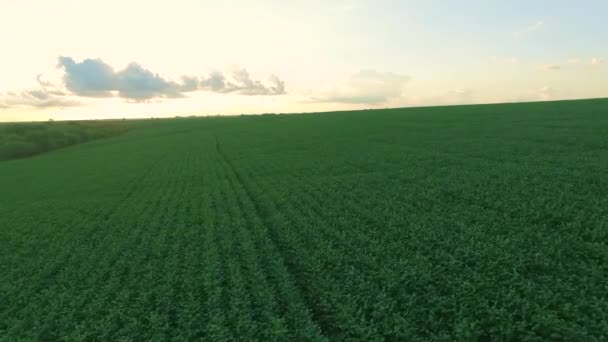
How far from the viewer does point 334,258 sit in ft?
31.5

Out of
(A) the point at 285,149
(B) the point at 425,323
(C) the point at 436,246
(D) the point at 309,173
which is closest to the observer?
(B) the point at 425,323

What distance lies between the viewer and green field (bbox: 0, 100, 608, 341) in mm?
6902

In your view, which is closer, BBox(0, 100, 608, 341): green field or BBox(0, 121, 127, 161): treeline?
BBox(0, 100, 608, 341): green field

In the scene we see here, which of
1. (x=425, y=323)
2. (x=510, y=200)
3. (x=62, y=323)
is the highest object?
(x=510, y=200)

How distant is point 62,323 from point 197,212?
25.8 ft

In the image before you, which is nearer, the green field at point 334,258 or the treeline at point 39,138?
the green field at point 334,258

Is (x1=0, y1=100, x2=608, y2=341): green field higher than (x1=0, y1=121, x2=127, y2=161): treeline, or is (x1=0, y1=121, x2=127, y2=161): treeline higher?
(x1=0, y1=121, x2=127, y2=161): treeline

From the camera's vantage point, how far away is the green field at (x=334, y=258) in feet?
22.6

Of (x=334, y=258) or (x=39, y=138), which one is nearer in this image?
(x=334, y=258)

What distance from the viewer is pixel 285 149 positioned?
3569 cm

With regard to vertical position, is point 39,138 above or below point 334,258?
above

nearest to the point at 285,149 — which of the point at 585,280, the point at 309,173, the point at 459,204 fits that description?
the point at 309,173

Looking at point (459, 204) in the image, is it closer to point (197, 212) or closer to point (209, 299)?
point (209, 299)

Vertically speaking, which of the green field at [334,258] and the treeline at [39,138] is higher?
the treeline at [39,138]
